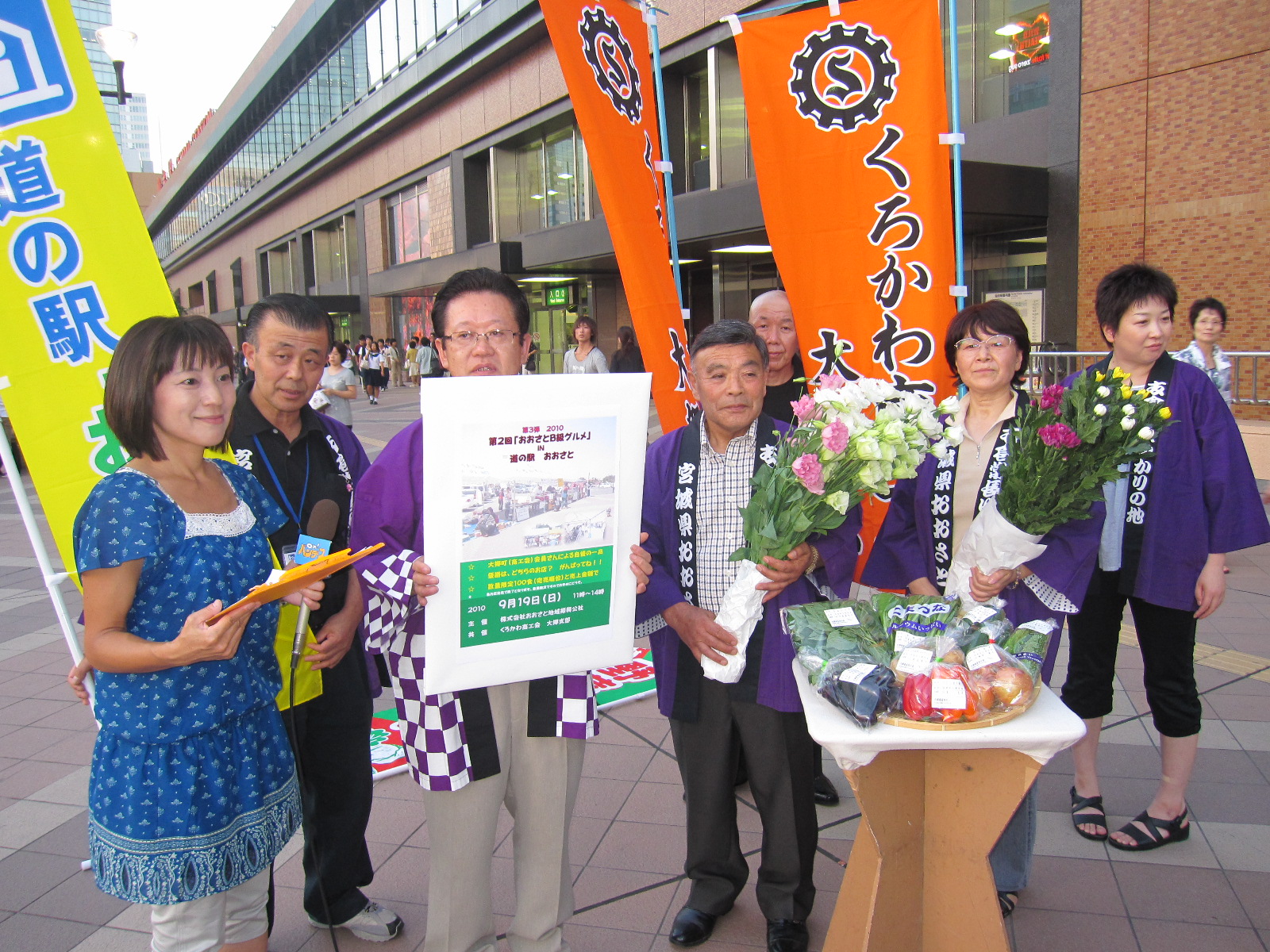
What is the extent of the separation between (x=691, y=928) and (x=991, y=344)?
79.8 inches

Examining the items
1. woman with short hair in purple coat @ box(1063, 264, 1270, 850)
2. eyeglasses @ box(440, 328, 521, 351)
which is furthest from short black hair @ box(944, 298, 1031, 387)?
eyeglasses @ box(440, 328, 521, 351)

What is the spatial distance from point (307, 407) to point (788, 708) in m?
1.74

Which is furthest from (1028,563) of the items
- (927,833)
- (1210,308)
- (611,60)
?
(1210,308)

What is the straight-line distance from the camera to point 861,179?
3.70 metres

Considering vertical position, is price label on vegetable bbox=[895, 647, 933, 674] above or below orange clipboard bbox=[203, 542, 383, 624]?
below

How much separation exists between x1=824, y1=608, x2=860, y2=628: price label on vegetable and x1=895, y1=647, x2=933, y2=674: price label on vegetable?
19cm

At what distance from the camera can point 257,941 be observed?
206 cm

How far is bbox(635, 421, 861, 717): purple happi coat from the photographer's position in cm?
237

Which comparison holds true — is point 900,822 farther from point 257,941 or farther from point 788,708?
point 257,941

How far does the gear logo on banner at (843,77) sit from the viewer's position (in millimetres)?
3648

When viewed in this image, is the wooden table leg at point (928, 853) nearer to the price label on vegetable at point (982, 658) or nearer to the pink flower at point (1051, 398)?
the price label on vegetable at point (982, 658)

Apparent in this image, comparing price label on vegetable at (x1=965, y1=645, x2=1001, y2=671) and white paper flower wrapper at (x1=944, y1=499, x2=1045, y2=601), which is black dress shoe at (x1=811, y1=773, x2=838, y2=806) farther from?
price label on vegetable at (x1=965, y1=645, x2=1001, y2=671)

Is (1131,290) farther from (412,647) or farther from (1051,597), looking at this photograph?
(412,647)

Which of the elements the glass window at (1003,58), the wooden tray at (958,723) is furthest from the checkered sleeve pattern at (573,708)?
the glass window at (1003,58)
